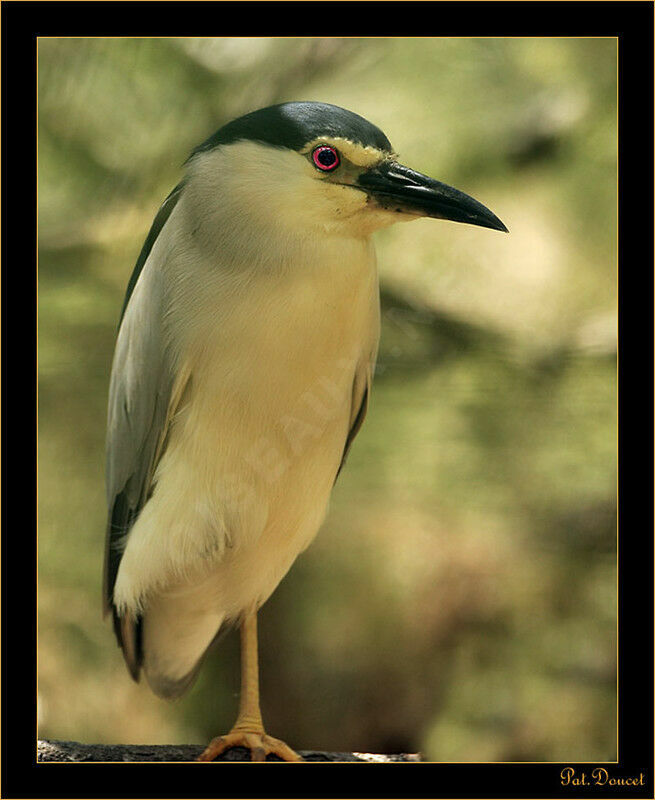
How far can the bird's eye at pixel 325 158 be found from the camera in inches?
63.9

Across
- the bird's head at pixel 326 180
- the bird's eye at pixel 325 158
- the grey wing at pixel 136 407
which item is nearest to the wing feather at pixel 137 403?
the grey wing at pixel 136 407

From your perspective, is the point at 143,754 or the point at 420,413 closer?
the point at 143,754

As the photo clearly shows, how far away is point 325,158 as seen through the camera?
163cm

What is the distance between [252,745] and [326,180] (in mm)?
1125

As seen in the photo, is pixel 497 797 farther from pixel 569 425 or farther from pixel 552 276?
pixel 552 276

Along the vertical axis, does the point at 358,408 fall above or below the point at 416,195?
below

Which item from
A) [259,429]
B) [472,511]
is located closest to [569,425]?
[472,511]

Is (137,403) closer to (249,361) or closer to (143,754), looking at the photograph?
(249,361)

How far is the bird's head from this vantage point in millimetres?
1629

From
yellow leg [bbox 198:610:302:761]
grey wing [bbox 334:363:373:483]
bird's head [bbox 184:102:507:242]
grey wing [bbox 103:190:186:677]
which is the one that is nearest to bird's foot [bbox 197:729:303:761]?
yellow leg [bbox 198:610:302:761]

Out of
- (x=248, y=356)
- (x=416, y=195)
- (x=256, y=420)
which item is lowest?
(x=256, y=420)

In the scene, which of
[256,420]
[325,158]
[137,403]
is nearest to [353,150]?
[325,158]

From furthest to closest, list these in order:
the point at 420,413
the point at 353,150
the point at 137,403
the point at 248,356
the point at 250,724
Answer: the point at 420,413 < the point at 250,724 < the point at 137,403 < the point at 248,356 < the point at 353,150

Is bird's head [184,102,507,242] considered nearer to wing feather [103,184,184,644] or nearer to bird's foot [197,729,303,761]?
wing feather [103,184,184,644]
